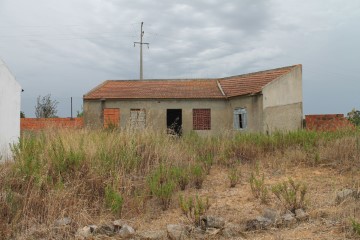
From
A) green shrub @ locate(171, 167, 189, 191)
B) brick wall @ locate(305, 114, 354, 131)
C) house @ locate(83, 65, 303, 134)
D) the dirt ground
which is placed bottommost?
the dirt ground

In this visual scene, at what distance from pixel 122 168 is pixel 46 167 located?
1448mm

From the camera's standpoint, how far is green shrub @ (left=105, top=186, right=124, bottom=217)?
216 inches

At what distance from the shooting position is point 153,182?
650cm

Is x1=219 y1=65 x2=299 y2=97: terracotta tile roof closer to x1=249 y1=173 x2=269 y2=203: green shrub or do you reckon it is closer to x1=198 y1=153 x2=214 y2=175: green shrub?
x1=198 y1=153 x2=214 y2=175: green shrub

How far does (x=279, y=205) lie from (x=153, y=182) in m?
2.28

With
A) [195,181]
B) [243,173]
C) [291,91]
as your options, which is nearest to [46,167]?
[195,181]

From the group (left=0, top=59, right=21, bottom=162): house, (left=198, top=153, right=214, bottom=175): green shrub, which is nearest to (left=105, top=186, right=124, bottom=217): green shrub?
(left=198, top=153, right=214, bottom=175): green shrub

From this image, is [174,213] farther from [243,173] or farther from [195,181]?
[243,173]

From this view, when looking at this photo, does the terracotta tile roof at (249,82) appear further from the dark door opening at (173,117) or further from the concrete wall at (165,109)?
the dark door opening at (173,117)

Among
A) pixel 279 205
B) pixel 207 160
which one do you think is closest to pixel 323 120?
pixel 207 160

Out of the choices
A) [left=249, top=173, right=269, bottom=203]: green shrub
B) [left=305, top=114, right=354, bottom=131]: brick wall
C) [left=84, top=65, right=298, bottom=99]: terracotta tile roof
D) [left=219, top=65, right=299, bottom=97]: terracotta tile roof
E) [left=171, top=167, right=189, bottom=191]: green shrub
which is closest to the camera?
[left=249, top=173, right=269, bottom=203]: green shrub

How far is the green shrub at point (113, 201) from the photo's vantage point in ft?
18.0

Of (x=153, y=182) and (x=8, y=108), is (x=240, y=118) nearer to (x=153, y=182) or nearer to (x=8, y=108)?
(x=8, y=108)

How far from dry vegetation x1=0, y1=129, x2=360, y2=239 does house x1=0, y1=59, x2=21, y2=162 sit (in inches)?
43.5
